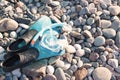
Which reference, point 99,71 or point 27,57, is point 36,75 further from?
point 99,71

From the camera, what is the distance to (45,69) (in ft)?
6.42

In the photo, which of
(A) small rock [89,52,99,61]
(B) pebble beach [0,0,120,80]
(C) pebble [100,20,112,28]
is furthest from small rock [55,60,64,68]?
(C) pebble [100,20,112,28]

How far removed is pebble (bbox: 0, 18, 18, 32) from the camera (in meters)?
2.10

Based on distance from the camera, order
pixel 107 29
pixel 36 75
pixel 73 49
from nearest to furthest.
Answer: pixel 36 75 < pixel 73 49 < pixel 107 29

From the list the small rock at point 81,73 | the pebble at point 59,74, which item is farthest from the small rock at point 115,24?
the pebble at point 59,74

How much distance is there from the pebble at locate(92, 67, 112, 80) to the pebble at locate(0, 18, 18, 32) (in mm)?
550

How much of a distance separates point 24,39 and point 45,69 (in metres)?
0.21

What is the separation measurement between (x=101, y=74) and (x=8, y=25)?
0.62 meters

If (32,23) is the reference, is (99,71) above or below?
below

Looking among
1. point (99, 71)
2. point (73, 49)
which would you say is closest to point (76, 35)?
point (73, 49)

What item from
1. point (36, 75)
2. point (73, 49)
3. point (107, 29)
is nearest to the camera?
point (36, 75)

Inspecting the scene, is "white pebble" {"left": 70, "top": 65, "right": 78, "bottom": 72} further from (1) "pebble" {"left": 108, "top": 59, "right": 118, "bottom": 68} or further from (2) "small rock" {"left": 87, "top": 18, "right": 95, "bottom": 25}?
(2) "small rock" {"left": 87, "top": 18, "right": 95, "bottom": 25}

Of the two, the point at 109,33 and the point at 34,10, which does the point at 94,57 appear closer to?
the point at 109,33

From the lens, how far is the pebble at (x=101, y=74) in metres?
1.99
